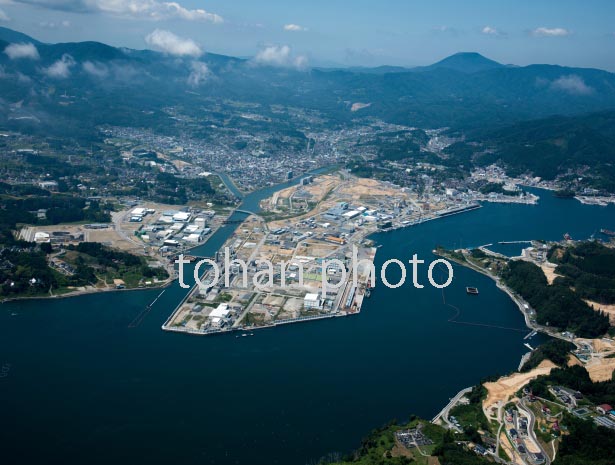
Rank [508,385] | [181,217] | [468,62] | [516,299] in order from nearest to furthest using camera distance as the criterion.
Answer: [508,385], [516,299], [181,217], [468,62]

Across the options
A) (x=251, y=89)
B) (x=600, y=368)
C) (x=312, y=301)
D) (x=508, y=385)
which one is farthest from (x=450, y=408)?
(x=251, y=89)

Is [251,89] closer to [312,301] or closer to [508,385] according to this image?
[312,301]

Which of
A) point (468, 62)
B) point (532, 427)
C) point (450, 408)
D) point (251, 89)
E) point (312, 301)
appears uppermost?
point (468, 62)

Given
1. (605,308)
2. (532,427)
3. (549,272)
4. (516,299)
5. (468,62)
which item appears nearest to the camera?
(532,427)

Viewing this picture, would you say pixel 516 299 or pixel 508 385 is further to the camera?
pixel 516 299

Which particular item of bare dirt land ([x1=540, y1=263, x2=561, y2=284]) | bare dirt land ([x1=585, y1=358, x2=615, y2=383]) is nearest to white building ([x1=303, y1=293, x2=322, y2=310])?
bare dirt land ([x1=585, y1=358, x2=615, y2=383])

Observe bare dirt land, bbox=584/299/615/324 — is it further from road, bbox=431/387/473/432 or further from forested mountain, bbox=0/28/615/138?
forested mountain, bbox=0/28/615/138

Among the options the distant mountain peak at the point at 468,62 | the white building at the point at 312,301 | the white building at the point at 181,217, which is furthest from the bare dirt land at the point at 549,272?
the distant mountain peak at the point at 468,62

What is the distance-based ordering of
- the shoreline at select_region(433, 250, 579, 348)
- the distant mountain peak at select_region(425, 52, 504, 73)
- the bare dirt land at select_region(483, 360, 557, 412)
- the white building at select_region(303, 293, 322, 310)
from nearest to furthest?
1. the bare dirt land at select_region(483, 360, 557, 412)
2. the shoreline at select_region(433, 250, 579, 348)
3. the white building at select_region(303, 293, 322, 310)
4. the distant mountain peak at select_region(425, 52, 504, 73)

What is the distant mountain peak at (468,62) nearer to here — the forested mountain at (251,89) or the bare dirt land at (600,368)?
the forested mountain at (251,89)

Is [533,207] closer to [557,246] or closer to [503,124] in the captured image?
[557,246]
